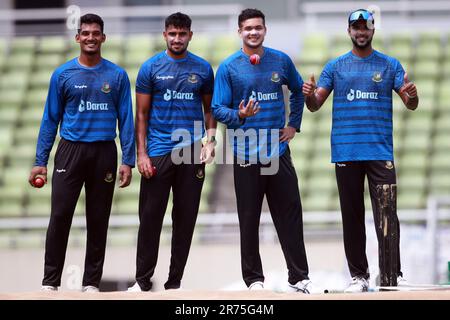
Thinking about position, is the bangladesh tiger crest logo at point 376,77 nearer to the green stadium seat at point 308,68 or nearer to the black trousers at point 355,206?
the black trousers at point 355,206

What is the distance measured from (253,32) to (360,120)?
1.02 metres

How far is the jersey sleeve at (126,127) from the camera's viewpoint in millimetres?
9367

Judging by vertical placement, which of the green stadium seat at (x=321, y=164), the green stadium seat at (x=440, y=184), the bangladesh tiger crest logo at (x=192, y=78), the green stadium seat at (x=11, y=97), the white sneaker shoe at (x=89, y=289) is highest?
the green stadium seat at (x=11, y=97)

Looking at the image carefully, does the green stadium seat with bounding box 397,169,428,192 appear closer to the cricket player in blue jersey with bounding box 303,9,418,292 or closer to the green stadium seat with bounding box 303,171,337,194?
the green stadium seat with bounding box 303,171,337,194

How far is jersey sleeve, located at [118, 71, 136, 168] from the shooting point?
9367 millimetres

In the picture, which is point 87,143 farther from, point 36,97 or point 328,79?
point 36,97

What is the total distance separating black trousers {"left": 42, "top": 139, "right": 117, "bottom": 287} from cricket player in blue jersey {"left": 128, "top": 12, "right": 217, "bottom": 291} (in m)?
0.27

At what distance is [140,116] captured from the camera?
9.35 meters

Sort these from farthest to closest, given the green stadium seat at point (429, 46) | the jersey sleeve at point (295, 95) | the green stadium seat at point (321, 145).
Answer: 1. the green stadium seat at point (429, 46)
2. the green stadium seat at point (321, 145)
3. the jersey sleeve at point (295, 95)

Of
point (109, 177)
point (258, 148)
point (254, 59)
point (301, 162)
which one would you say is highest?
point (254, 59)

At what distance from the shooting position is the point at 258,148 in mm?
9250

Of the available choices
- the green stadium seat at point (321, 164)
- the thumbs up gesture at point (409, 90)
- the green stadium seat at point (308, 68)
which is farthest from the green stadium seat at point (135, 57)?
the thumbs up gesture at point (409, 90)

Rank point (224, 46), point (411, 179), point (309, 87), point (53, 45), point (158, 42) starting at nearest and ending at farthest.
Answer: point (309, 87)
point (411, 179)
point (224, 46)
point (158, 42)
point (53, 45)

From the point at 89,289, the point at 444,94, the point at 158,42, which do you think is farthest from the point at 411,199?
the point at 89,289
